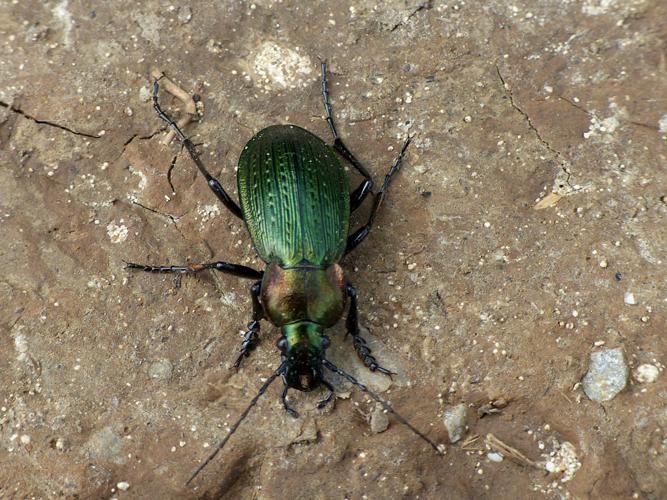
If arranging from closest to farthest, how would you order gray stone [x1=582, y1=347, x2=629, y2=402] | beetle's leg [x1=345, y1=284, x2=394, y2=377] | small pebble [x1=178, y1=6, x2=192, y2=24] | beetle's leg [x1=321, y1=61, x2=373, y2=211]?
gray stone [x1=582, y1=347, x2=629, y2=402] → beetle's leg [x1=345, y1=284, x2=394, y2=377] → beetle's leg [x1=321, y1=61, x2=373, y2=211] → small pebble [x1=178, y1=6, x2=192, y2=24]

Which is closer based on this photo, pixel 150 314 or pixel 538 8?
pixel 150 314

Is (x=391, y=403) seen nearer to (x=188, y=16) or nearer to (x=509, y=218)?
(x=509, y=218)

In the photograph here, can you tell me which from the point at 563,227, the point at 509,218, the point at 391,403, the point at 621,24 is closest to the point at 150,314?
the point at 391,403

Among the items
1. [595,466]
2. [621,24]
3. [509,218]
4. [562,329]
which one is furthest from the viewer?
[621,24]

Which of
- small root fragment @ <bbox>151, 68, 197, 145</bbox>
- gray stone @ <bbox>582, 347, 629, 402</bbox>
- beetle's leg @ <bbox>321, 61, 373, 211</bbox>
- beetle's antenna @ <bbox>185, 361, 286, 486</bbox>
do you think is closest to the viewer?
beetle's antenna @ <bbox>185, 361, 286, 486</bbox>

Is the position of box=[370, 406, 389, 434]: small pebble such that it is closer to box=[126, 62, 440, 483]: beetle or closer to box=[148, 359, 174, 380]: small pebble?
box=[126, 62, 440, 483]: beetle

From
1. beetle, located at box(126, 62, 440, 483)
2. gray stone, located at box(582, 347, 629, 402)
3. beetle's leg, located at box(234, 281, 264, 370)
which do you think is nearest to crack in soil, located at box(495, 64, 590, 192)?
gray stone, located at box(582, 347, 629, 402)

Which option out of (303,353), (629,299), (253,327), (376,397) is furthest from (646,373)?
(253,327)

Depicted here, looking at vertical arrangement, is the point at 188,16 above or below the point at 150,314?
above
